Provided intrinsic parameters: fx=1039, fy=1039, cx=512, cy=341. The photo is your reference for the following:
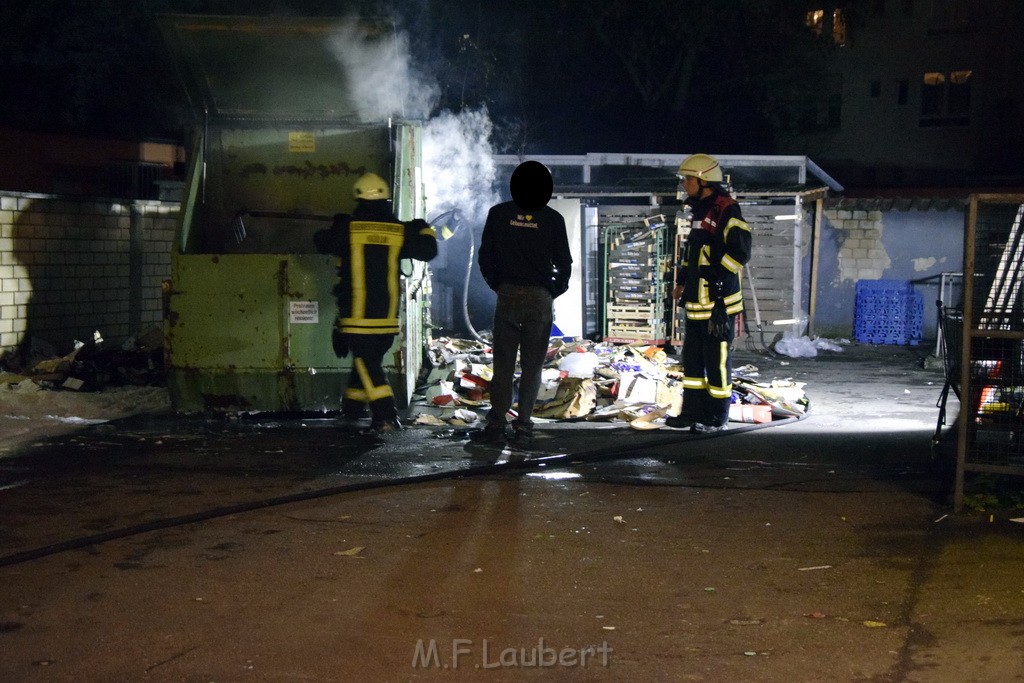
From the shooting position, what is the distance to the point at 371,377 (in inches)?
295

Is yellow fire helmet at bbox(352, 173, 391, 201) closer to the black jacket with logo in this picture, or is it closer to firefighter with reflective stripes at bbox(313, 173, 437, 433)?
firefighter with reflective stripes at bbox(313, 173, 437, 433)

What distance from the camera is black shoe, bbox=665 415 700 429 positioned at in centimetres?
765

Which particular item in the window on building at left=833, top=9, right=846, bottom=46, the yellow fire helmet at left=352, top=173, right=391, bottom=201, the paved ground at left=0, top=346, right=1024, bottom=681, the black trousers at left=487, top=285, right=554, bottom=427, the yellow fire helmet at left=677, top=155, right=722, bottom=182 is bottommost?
the paved ground at left=0, top=346, right=1024, bottom=681

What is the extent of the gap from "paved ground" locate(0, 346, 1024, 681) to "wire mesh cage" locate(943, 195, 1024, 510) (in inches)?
13.9

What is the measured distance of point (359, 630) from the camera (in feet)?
11.8

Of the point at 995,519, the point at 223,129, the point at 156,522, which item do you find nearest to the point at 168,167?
the point at 223,129

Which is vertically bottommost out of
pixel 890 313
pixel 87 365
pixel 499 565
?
pixel 499 565

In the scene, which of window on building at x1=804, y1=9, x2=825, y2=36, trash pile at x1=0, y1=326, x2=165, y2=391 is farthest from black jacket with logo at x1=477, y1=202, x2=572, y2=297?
window on building at x1=804, y1=9, x2=825, y2=36

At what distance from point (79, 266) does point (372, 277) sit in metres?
5.09

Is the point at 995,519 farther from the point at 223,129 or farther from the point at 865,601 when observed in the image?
the point at 223,129

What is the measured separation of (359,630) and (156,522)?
164 centimetres

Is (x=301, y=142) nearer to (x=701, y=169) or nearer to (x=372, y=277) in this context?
(x=372, y=277)

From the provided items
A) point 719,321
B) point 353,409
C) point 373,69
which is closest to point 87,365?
point 353,409

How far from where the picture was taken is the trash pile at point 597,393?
26.6ft
